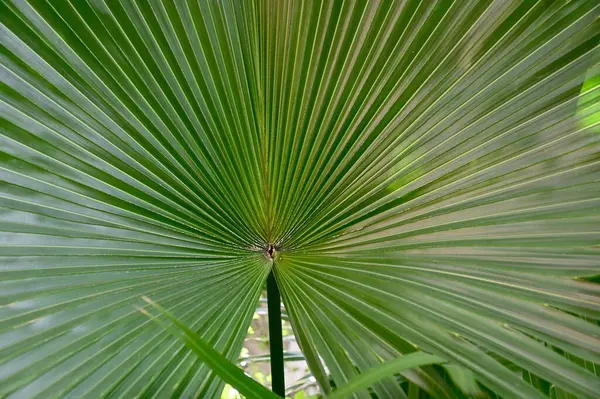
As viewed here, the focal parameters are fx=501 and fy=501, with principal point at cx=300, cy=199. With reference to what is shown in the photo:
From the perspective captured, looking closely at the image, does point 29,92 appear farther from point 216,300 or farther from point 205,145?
point 216,300

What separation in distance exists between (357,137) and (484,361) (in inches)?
13.6

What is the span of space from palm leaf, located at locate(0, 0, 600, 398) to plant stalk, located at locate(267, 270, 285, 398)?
41 mm

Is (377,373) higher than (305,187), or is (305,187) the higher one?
(305,187)

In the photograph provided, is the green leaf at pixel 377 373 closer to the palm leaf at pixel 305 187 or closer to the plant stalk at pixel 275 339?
the palm leaf at pixel 305 187

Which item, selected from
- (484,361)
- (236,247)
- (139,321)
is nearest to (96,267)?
(139,321)

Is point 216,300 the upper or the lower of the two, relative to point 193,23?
lower

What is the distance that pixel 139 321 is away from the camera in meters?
0.66

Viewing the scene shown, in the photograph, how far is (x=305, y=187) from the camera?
2.56 feet

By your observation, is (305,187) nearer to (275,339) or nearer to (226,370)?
(275,339)

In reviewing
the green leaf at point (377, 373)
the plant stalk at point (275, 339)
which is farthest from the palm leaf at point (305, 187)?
the green leaf at point (377, 373)

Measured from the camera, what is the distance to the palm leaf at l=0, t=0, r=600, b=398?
61cm

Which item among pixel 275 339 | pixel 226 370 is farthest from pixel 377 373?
pixel 275 339

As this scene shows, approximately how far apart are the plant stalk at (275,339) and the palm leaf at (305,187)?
0.13 ft

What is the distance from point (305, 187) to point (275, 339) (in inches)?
9.3
